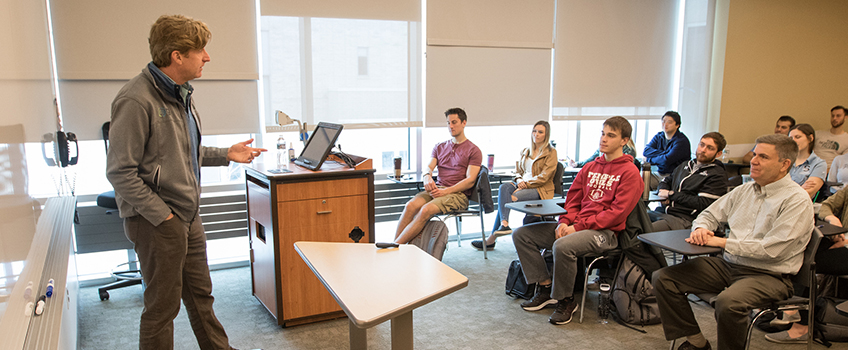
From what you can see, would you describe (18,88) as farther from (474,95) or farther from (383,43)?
(474,95)

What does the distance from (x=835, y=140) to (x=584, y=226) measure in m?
4.29

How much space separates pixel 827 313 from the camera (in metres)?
3.11

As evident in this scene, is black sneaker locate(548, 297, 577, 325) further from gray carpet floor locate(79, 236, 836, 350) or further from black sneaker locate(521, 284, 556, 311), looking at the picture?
black sneaker locate(521, 284, 556, 311)

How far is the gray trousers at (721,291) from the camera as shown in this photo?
2506mm

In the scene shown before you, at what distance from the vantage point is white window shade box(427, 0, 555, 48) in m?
4.96

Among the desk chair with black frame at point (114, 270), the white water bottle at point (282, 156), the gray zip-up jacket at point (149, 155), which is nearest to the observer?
the gray zip-up jacket at point (149, 155)

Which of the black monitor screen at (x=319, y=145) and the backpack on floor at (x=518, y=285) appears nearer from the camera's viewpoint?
the black monitor screen at (x=319, y=145)

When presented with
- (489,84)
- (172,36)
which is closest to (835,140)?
(489,84)

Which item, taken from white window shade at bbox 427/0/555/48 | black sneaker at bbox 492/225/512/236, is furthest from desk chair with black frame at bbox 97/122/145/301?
black sneaker at bbox 492/225/512/236

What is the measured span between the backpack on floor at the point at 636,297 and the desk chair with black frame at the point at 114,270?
3.41 metres

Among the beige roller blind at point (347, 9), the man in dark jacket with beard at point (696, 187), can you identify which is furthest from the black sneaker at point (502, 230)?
the beige roller blind at point (347, 9)

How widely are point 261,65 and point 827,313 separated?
4428 mm

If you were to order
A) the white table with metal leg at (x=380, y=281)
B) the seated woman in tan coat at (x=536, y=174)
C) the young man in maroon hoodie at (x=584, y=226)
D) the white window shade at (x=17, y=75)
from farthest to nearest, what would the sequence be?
the seated woman in tan coat at (x=536, y=174)
the young man in maroon hoodie at (x=584, y=226)
the white table with metal leg at (x=380, y=281)
the white window shade at (x=17, y=75)

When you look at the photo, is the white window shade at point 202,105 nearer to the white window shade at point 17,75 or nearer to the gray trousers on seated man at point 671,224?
the white window shade at point 17,75
